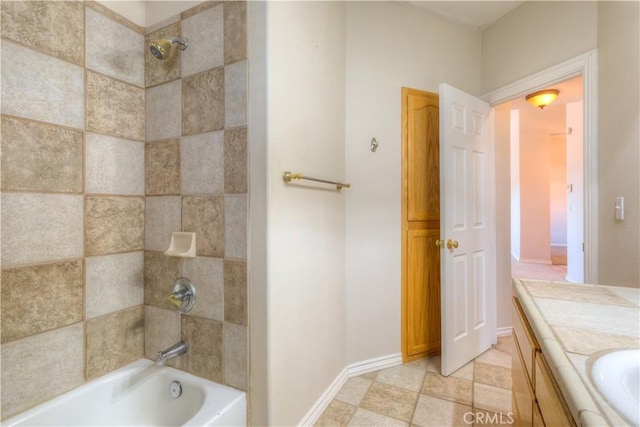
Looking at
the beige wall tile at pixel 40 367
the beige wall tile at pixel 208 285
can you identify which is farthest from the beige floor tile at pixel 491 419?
the beige wall tile at pixel 40 367

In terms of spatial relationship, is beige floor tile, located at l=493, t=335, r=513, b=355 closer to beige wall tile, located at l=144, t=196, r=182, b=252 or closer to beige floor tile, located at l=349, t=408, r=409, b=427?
beige floor tile, located at l=349, t=408, r=409, b=427

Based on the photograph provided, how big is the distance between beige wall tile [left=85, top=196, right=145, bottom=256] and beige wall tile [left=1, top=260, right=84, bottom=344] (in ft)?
0.39

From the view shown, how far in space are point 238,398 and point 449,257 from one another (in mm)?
1517

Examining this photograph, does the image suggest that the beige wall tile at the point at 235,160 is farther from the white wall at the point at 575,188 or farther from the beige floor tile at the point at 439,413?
the white wall at the point at 575,188

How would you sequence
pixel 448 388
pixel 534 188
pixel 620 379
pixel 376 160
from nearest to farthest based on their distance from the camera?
pixel 620 379, pixel 448 388, pixel 376 160, pixel 534 188

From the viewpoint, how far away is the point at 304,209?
4.69 ft

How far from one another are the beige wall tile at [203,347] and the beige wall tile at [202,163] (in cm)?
61

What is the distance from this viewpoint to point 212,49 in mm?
1269

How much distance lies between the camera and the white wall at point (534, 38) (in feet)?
5.72

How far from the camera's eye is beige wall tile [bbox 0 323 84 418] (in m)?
1.02

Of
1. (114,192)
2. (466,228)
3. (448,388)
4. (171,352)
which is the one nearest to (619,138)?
(466,228)

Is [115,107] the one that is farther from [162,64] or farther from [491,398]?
[491,398]

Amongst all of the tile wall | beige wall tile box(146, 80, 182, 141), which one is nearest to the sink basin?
the tile wall

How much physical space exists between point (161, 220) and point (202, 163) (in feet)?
1.28
